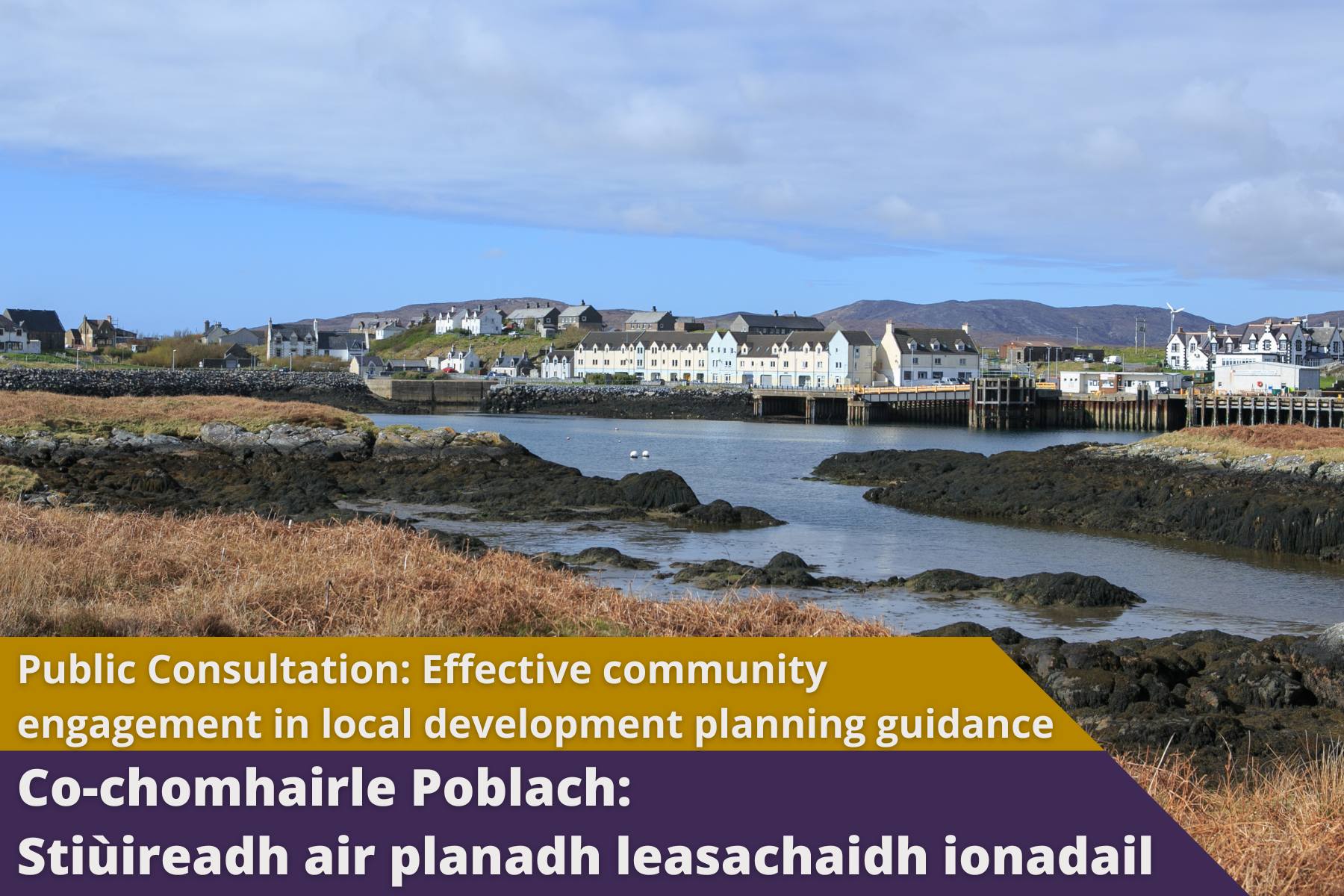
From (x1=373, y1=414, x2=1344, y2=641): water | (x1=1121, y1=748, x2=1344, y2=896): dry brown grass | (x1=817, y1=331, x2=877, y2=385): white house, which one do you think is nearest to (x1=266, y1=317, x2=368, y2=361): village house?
(x1=817, y1=331, x2=877, y2=385): white house

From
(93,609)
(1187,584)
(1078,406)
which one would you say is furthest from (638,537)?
(1078,406)

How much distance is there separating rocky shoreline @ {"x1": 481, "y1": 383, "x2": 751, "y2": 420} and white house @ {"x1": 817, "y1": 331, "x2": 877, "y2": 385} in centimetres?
1117

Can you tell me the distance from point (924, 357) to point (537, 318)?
82.4 meters

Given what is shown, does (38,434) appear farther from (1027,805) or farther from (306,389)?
(306,389)

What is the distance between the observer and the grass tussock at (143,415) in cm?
4041

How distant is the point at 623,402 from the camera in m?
106

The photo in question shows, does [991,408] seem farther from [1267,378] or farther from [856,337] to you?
[856,337]

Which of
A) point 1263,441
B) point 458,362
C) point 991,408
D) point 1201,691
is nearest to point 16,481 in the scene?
point 1201,691

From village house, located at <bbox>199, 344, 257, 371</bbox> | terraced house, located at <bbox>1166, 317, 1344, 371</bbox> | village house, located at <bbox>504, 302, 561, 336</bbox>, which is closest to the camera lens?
terraced house, located at <bbox>1166, 317, 1344, 371</bbox>

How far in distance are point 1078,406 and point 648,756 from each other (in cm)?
9516

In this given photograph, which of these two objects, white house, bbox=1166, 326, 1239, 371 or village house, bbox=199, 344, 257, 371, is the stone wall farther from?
white house, bbox=1166, 326, 1239, 371

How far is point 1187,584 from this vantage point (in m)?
23.5

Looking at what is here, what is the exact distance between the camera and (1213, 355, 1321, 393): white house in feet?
280

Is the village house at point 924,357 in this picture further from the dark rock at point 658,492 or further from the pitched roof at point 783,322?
the dark rock at point 658,492
